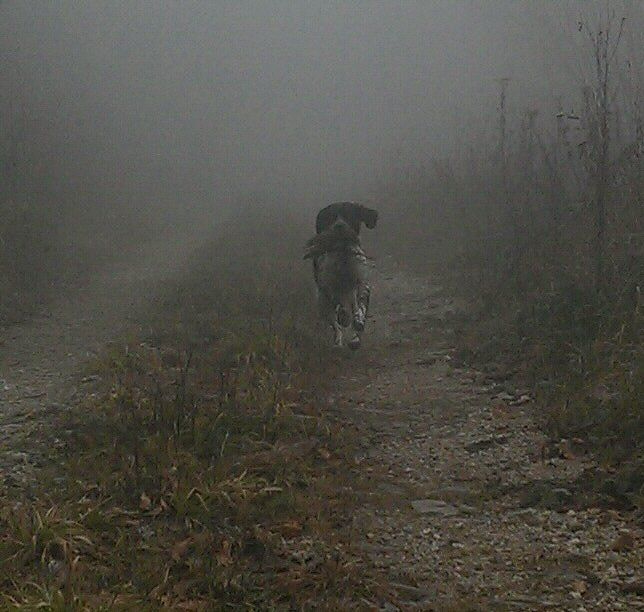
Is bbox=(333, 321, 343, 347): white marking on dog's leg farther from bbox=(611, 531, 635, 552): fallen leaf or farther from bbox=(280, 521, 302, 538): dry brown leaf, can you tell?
bbox=(611, 531, 635, 552): fallen leaf

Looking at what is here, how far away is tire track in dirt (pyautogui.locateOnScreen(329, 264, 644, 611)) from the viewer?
131 inches

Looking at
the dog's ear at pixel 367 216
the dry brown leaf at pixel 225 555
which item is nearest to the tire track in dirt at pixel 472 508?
the dry brown leaf at pixel 225 555

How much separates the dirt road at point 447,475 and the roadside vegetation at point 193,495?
0.23 m

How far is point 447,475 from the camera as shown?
15.4 feet

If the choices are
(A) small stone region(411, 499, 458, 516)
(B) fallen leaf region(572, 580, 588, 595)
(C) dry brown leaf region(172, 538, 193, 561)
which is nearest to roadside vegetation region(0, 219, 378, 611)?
(C) dry brown leaf region(172, 538, 193, 561)

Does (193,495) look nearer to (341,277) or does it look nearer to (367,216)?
(341,277)

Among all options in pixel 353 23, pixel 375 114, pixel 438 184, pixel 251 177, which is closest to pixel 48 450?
pixel 438 184

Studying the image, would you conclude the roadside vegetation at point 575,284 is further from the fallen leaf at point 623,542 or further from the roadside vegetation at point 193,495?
the roadside vegetation at point 193,495

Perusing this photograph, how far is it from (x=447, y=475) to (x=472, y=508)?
0.49 m

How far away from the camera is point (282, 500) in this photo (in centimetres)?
407

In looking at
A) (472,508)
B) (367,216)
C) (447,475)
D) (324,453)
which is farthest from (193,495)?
(367,216)

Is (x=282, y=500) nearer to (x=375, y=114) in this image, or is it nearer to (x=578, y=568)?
(x=578, y=568)

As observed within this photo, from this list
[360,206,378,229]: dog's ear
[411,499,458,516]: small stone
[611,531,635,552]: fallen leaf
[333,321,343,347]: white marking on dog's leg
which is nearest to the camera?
[611,531,635,552]: fallen leaf

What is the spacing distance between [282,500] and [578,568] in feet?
4.82
